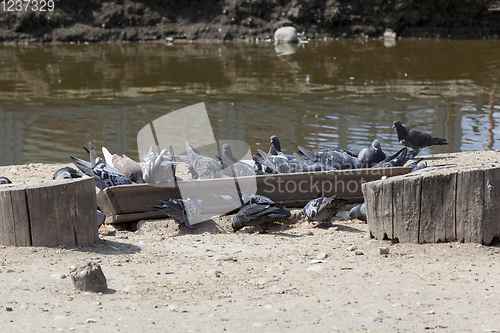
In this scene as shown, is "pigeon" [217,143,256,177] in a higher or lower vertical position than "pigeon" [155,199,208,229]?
higher

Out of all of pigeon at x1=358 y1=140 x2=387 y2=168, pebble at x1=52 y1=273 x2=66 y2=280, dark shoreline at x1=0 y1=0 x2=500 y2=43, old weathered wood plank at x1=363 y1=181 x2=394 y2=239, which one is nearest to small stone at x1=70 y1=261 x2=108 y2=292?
pebble at x1=52 y1=273 x2=66 y2=280

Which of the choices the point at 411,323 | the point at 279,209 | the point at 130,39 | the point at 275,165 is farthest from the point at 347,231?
the point at 130,39

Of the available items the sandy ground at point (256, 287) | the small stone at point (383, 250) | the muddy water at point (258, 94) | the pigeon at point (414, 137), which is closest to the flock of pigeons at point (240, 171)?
the sandy ground at point (256, 287)

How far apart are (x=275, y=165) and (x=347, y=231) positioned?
1.25 meters

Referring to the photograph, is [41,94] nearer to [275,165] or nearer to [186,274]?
[275,165]

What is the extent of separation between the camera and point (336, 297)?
340 centimetres

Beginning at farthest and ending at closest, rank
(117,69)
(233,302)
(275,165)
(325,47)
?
(325,47) → (117,69) → (275,165) → (233,302)

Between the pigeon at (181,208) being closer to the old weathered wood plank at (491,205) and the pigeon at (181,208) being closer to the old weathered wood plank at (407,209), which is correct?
the old weathered wood plank at (407,209)

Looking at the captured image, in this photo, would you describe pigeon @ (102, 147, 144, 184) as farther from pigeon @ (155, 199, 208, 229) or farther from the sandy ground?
the sandy ground

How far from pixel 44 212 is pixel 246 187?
7.09ft

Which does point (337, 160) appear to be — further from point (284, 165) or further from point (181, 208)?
point (181, 208)

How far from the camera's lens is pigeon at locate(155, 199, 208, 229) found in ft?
16.8

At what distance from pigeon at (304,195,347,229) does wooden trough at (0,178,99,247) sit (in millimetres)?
2050

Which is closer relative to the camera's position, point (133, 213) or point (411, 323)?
point (411, 323)
